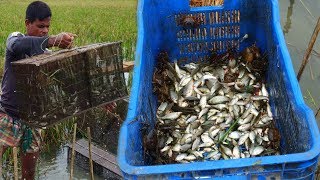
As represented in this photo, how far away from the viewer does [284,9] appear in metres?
9.16

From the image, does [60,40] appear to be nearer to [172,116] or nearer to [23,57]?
[23,57]

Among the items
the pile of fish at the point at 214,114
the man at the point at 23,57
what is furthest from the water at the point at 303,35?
the man at the point at 23,57

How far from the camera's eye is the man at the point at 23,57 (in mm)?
3730

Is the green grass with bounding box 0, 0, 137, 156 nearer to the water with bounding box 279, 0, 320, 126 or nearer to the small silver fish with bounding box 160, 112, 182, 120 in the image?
the small silver fish with bounding box 160, 112, 182, 120

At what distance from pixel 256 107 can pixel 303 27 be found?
170 inches

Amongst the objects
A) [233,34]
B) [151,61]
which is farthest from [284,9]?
[151,61]

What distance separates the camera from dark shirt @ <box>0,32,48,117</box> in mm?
3744

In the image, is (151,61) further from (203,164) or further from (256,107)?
(203,164)

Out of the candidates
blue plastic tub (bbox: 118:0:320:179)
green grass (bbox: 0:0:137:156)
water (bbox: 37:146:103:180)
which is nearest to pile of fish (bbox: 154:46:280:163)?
blue plastic tub (bbox: 118:0:320:179)

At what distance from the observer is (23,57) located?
3934 millimetres

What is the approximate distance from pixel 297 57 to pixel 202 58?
2.71 m

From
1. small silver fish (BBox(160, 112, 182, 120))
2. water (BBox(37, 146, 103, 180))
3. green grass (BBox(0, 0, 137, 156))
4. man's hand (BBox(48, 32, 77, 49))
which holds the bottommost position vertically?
water (BBox(37, 146, 103, 180))

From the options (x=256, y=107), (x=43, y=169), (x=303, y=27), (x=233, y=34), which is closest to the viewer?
(x=256, y=107)

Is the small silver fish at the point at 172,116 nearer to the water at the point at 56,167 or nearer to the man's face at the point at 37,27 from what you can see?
the man's face at the point at 37,27
